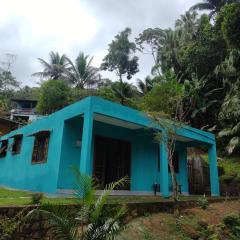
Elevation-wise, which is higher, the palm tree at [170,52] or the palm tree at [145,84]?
the palm tree at [170,52]

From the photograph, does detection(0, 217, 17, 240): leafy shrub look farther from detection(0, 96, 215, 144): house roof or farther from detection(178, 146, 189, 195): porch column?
detection(178, 146, 189, 195): porch column

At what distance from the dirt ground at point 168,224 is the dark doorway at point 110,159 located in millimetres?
3480

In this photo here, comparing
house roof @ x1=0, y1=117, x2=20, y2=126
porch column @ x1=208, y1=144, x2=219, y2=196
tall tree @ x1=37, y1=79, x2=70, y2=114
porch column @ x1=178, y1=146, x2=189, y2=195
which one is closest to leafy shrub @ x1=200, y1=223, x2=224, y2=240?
porch column @ x1=208, y1=144, x2=219, y2=196

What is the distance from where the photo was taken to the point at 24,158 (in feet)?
37.4

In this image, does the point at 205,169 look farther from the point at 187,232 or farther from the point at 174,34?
the point at 174,34

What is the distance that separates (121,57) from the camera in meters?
34.7

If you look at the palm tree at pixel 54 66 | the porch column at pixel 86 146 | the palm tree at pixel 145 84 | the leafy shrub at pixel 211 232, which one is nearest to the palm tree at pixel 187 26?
the palm tree at pixel 145 84

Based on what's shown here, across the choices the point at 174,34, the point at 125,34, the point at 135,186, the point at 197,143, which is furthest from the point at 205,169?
the point at 125,34

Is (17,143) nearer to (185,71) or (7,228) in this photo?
(7,228)

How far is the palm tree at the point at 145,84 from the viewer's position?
27289 mm

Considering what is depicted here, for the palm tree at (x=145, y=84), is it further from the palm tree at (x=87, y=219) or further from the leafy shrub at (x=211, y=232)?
the palm tree at (x=87, y=219)

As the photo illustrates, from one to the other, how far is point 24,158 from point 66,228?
8.32m

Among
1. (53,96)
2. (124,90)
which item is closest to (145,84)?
(124,90)

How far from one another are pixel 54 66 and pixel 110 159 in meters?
26.4
